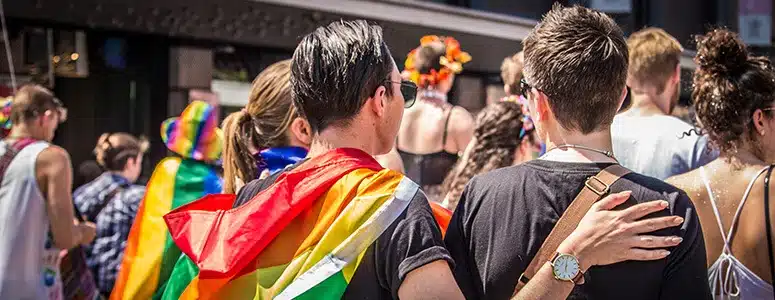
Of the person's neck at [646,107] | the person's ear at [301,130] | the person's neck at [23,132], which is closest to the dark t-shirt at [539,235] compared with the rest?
the person's ear at [301,130]

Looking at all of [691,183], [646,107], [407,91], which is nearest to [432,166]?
[646,107]

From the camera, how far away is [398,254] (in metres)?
1.79

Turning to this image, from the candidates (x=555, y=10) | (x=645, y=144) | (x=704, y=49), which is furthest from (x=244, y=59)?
(x=555, y=10)

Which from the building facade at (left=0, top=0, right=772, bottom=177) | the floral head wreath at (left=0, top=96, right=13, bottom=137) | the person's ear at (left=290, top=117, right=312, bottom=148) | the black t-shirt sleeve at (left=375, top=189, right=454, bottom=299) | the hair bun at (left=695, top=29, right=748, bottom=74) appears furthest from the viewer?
the building facade at (left=0, top=0, right=772, bottom=177)

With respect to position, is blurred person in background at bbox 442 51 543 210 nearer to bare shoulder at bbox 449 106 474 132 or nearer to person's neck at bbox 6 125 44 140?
bare shoulder at bbox 449 106 474 132

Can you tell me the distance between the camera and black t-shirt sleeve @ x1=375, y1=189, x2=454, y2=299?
1.77 m

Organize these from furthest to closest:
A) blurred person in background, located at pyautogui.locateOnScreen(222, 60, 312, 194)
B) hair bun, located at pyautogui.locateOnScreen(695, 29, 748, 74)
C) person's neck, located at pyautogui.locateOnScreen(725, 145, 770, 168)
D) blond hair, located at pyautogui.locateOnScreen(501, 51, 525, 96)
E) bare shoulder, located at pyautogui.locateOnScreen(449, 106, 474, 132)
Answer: bare shoulder, located at pyautogui.locateOnScreen(449, 106, 474, 132)
blond hair, located at pyautogui.locateOnScreen(501, 51, 525, 96)
hair bun, located at pyautogui.locateOnScreen(695, 29, 748, 74)
person's neck, located at pyautogui.locateOnScreen(725, 145, 770, 168)
blurred person in background, located at pyautogui.locateOnScreen(222, 60, 312, 194)

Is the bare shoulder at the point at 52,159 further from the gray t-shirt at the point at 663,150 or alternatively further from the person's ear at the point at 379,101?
the person's ear at the point at 379,101

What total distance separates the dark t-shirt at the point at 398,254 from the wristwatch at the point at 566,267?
0.19 meters

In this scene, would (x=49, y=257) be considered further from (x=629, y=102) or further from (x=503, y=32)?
(x=503, y=32)

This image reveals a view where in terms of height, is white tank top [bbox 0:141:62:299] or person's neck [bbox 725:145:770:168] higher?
person's neck [bbox 725:145:770:168]

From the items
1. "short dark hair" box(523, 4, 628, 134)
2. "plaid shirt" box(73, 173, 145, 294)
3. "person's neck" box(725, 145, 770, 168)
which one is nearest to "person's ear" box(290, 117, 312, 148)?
"short dark hair" box(523, 4, 628, 134)

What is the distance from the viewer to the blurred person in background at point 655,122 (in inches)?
143

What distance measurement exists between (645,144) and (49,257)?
2.80 meters
